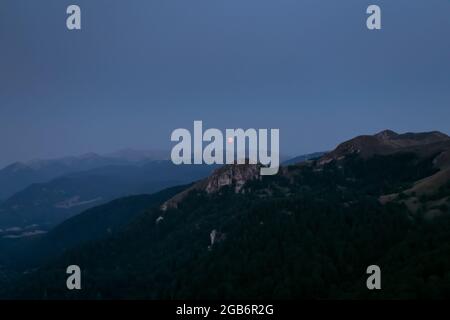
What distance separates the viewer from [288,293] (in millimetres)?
107625

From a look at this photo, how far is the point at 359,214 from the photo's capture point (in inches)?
5561

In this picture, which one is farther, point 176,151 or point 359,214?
point 359,214

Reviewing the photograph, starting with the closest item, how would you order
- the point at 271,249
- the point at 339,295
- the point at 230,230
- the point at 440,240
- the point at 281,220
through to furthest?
1. the point at 339,295
2. the point at 440,240
3. the point at 271,249
4. the point at 281,220
5. the point at 230,230

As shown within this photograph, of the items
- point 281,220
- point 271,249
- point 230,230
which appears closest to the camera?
point 271,249

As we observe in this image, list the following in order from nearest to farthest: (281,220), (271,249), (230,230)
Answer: (271,249) → (281,220) → (230,230)
